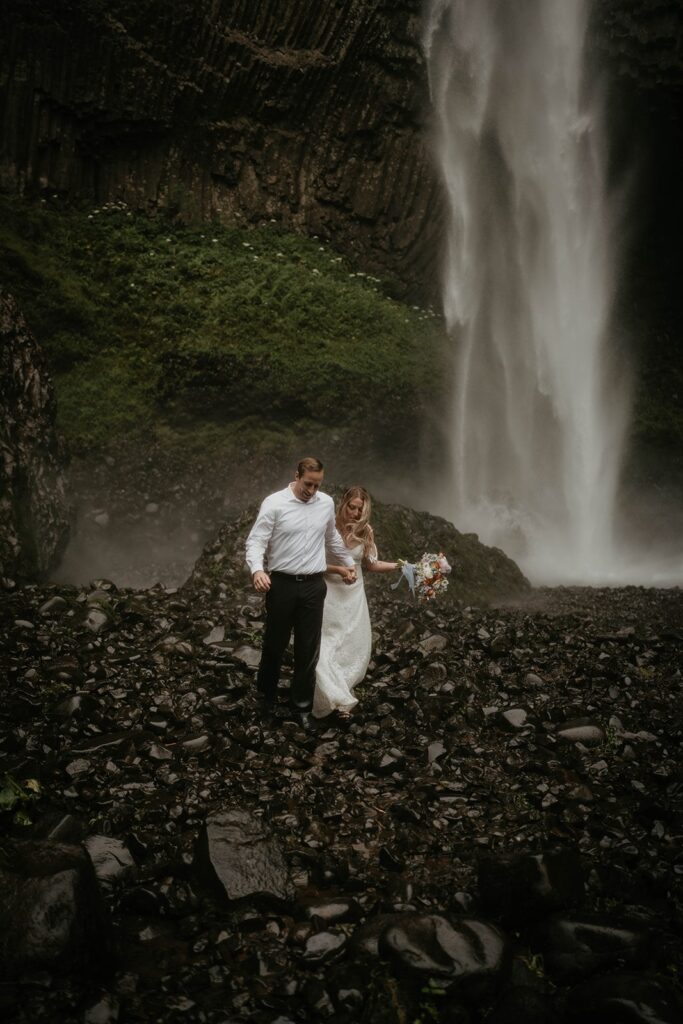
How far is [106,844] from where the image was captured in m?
4.30

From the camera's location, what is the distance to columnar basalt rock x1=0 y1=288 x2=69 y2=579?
32.1ft

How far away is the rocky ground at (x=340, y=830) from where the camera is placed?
341cm

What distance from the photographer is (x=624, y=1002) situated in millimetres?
3234

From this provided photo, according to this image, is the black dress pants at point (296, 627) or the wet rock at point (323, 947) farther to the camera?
the black dress pants at point (296, 627)

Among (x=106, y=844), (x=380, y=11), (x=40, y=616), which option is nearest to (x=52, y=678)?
(x=40, y=616)

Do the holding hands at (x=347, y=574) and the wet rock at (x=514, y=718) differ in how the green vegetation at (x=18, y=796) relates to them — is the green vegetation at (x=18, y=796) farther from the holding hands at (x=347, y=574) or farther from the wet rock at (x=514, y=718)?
the wet rock at (x=514, y=718)

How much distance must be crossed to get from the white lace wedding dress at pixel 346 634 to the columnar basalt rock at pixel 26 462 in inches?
195

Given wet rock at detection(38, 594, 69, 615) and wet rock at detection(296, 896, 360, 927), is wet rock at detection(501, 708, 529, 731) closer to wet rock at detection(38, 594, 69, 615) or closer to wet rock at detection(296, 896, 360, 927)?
wet rock at detection(296, 896, 360, 927)

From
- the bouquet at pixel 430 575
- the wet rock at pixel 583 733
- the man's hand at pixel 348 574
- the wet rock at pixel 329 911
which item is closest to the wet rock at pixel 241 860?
the wet rock at pixel 329 911

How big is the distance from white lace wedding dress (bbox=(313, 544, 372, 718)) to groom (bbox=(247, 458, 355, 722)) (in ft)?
1.24

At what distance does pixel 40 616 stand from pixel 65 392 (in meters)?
8.72

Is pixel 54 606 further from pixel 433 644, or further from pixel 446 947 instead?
pixel 446 947

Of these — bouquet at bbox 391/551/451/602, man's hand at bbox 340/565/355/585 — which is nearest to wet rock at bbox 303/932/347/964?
man's hand at bbox 340/565/355/585

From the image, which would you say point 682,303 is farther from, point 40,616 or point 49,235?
point 40,616
